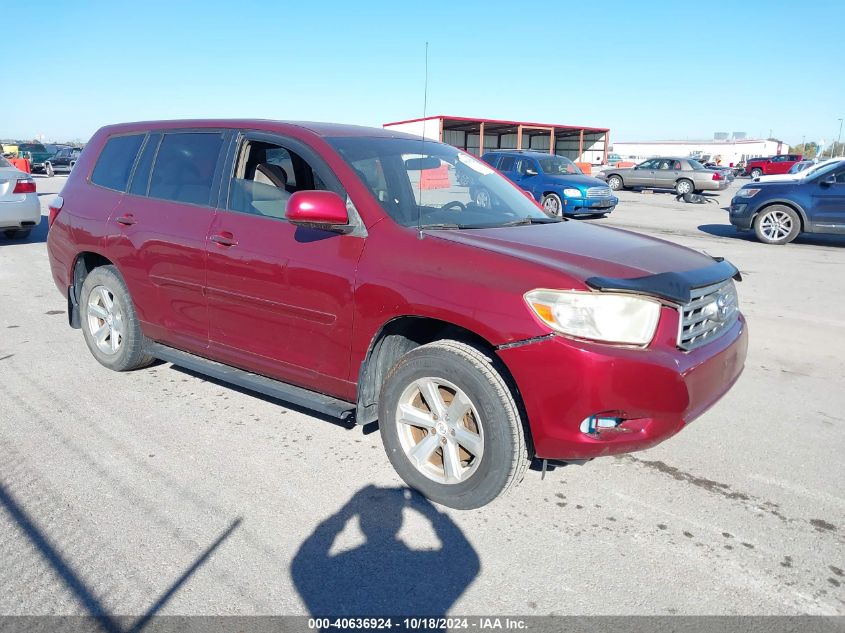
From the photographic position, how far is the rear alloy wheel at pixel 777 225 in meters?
12.6

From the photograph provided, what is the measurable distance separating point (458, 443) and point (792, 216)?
470 inches

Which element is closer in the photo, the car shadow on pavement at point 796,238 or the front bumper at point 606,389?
the front bumper at point 606,389

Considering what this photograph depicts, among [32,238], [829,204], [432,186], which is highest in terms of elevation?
[432,186]

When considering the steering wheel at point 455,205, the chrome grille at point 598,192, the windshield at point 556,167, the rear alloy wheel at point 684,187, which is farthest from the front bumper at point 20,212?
the rear alloy wheel at point 684,187

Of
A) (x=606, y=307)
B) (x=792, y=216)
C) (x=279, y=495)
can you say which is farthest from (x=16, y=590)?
(x=792, y=216)

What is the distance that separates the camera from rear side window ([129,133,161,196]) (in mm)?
4645

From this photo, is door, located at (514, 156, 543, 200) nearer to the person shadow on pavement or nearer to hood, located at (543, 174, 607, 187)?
hood, located at (543, 174, 607, 187)

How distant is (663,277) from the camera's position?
300 centimetres

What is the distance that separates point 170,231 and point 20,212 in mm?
8080

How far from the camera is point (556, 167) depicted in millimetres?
16969

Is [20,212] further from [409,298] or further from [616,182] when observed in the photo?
[616,182]

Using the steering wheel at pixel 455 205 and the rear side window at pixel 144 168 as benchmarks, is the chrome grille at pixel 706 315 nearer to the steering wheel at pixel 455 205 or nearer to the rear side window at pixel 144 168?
the steering wheel at pixel 455 205

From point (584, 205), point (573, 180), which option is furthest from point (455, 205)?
point (573, 180)

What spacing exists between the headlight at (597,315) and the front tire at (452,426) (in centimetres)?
39
